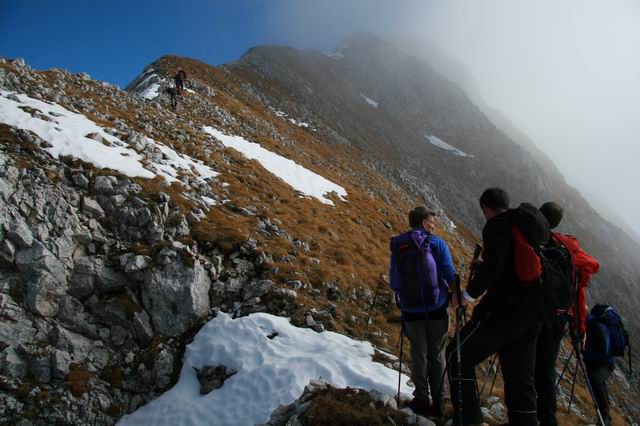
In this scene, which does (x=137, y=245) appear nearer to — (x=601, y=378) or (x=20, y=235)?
(x=20, y=235)

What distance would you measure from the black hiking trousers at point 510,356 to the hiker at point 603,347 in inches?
167

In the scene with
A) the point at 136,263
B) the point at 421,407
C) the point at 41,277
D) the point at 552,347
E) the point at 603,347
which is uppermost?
the point at 603,347

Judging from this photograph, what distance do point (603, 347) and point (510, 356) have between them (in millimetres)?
4429

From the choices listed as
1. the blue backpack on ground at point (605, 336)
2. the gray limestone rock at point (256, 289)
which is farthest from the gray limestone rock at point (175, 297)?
the blue backpack on ground at point (605, 336)

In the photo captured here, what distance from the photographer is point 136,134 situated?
62.4 ft

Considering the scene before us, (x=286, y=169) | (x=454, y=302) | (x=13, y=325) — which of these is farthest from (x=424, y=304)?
(x=286, y=169)

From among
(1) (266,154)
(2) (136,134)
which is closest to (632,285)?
(1) (266,154)

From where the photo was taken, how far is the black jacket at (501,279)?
5.03 m

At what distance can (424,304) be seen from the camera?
659 centimetres

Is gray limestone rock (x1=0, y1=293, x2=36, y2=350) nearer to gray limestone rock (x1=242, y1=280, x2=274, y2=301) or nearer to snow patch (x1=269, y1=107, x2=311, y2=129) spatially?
gray limestone rock (x1=242, y1=280, x2=274, y2=301)

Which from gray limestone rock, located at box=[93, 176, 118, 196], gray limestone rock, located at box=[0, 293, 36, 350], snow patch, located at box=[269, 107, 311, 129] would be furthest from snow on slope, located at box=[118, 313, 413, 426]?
snow patch, located at box=[269, 107, 311, 129]

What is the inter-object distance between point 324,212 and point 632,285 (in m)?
107

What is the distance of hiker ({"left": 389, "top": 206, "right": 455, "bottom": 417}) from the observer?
6637 mm

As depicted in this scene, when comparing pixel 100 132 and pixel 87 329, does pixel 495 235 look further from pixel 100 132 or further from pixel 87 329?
pixel 100 132
